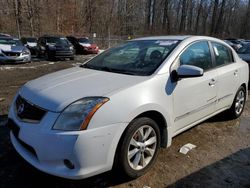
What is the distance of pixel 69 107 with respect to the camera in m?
2.65

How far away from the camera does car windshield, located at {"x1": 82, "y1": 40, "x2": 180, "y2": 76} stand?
137 inches

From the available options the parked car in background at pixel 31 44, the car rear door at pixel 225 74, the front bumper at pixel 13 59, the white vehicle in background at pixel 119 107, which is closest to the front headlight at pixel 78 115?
the white vehicle in background at pixel 119 107

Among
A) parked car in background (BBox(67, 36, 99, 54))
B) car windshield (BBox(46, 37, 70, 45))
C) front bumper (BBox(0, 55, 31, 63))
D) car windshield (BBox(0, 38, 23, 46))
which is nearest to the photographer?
front bumper (BBox(0, 55, 31, 63))

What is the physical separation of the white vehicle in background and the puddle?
2.93ft

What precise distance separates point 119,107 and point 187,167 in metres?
1.32

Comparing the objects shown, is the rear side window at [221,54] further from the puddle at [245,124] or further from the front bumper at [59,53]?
the front bumper at [59,53]

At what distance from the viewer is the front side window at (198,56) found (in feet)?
12.1

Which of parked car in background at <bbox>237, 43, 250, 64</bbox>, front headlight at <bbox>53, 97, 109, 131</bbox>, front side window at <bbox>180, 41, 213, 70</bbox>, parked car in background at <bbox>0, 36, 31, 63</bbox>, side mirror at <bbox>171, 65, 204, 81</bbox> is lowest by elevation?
parked car in background at <bbox>0, 36, 31, 63</bbox>

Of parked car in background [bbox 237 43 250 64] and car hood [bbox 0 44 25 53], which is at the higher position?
parked car in background [bbox 237 43 250 64]

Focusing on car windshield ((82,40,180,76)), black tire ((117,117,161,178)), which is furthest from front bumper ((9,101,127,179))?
car windshield ((82,40,180,76))

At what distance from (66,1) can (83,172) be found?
42.0 meters

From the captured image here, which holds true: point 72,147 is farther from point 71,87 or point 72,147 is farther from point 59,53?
point 59,53

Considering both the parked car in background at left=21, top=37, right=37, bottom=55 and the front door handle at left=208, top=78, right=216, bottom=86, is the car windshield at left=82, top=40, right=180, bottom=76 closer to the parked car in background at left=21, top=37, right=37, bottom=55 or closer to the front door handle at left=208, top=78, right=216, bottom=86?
the front door handle at left=208, top=78, right=216, bottom=86

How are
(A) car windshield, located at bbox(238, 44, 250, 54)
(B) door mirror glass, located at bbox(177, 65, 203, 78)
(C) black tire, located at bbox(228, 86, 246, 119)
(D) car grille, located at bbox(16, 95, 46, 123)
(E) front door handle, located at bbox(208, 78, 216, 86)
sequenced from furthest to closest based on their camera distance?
(A) car windshield, located at bbox(238, 44, 250, 54) → (C) black tire, located at bbox(228, 86, 246, 119) → (E) front door handle, located at bbox(208, 78, 216, 86) → (B) door mirror glass, located at bbox(177, 65, 203, 78) → (D) car grille, located at bbox(16, 95, 46, 123)
